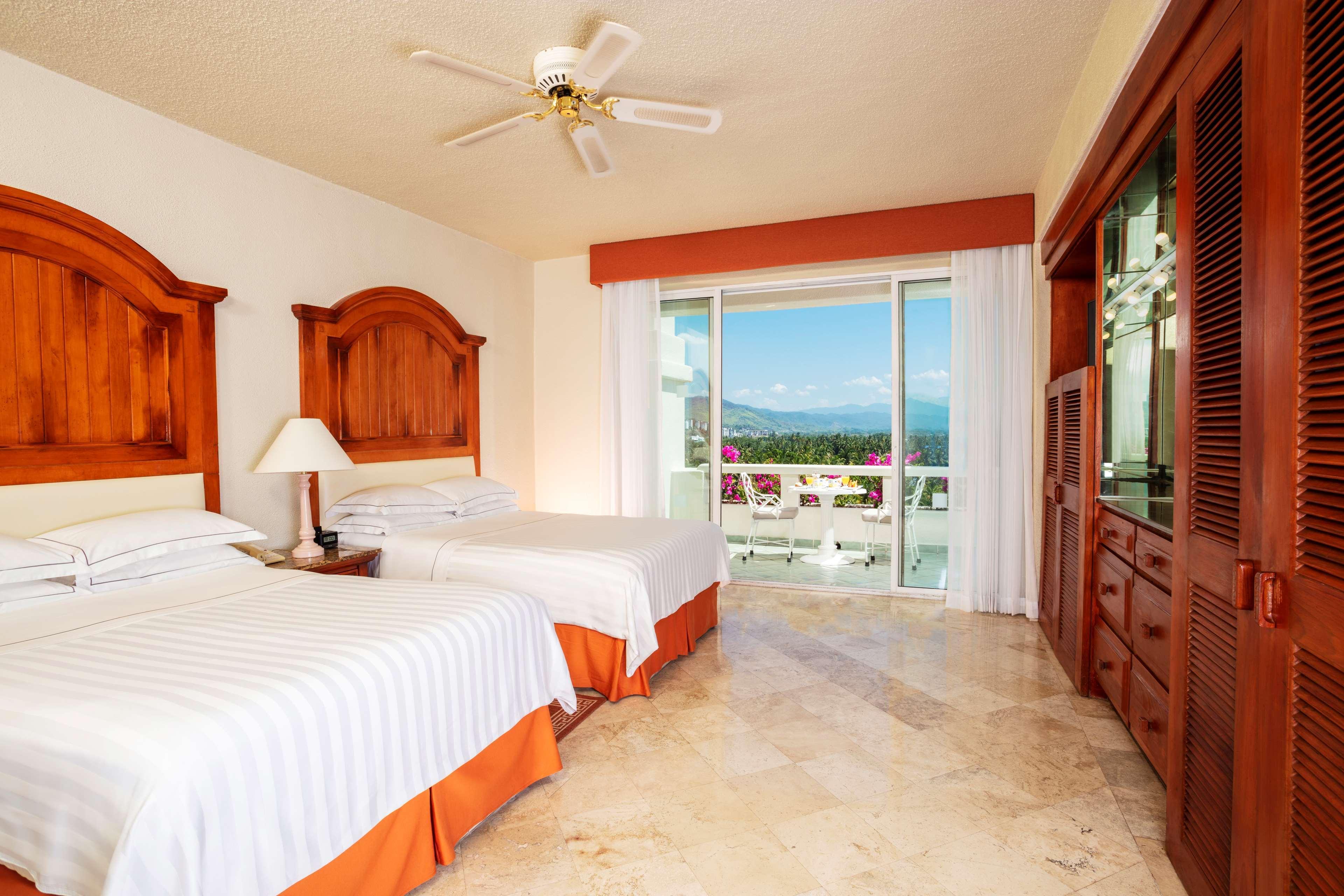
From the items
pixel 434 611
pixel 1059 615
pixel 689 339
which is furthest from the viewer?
pixel 689 339

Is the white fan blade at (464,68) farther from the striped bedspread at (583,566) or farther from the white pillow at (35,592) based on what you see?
the white pillow at (35,592)

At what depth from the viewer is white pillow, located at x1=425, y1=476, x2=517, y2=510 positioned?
413cm

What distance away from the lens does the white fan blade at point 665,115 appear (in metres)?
2.48

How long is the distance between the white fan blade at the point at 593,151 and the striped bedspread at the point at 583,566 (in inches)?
68.2

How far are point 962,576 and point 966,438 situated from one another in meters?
0.90

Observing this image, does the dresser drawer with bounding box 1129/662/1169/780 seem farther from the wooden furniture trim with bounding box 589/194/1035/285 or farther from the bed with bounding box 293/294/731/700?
the wooden furniture trim with bounding box 589/194/1035/285

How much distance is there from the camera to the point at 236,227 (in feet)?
10.8

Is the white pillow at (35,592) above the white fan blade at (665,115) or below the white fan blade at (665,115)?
below

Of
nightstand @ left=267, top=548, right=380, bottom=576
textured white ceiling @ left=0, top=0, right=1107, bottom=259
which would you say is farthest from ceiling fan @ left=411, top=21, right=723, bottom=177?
nightstand @ left=267, top=548, right=380, bottom=576

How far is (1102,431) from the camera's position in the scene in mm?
2881

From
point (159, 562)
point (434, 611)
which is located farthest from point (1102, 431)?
point (159, 562)

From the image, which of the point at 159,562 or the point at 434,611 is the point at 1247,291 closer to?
the point at 434,611

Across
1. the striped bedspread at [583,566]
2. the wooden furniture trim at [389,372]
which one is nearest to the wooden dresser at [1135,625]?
the striped bedspread at [583,566]

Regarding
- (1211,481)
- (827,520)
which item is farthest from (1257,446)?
(827,520)
